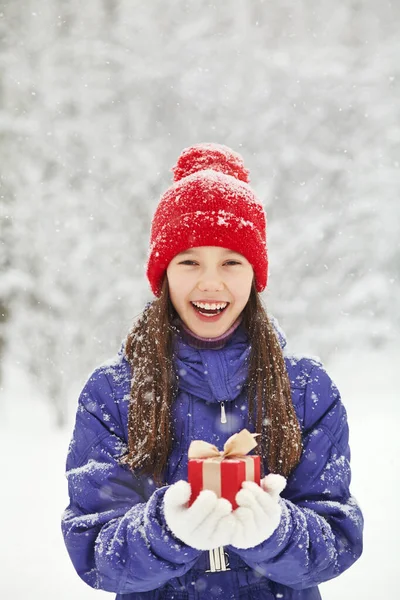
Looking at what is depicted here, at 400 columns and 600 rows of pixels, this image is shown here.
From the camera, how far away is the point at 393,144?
11711mm

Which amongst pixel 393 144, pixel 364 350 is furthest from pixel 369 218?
pixel 364 350

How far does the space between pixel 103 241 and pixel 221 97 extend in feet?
11.0

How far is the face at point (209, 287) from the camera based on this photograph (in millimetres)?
1831

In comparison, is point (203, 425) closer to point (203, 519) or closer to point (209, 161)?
point (203, 519)

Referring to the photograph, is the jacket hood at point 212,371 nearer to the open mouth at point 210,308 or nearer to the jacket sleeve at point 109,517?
the open mouth at point 210,308

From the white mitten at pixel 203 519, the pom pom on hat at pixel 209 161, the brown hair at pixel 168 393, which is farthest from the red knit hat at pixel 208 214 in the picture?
the white mitten at pixel 203 519

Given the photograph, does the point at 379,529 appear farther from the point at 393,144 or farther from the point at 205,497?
the point at 393,144

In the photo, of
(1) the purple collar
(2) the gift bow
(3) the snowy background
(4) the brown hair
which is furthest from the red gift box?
(3) the snowy background

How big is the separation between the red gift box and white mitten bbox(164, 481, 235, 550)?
39 mm

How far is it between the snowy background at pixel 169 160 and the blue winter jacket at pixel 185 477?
7844 millimetres

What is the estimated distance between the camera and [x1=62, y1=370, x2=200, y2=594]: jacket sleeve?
1.49 meters

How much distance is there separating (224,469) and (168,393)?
0.49 m

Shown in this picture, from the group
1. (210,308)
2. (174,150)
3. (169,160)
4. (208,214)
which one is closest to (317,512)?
(210,308)

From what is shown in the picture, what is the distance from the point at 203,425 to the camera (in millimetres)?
1793
